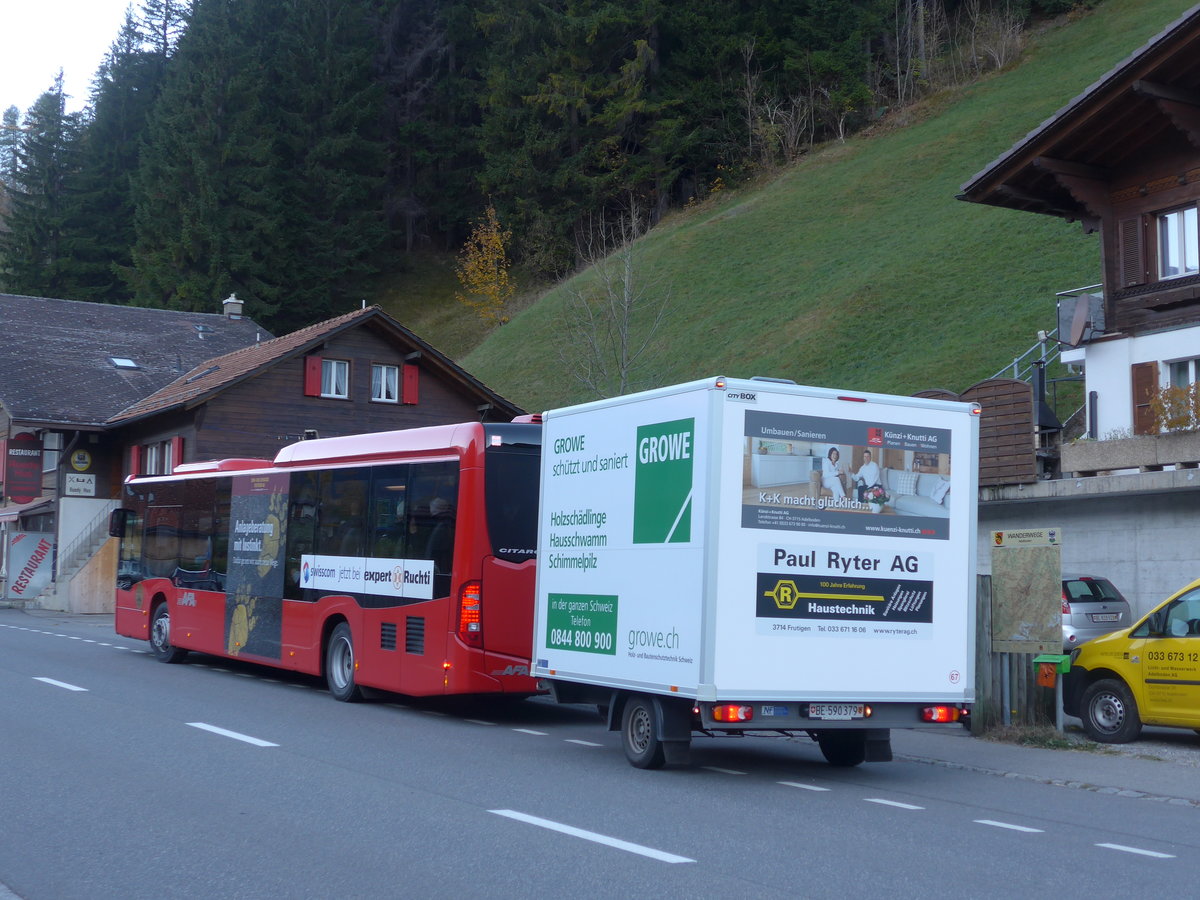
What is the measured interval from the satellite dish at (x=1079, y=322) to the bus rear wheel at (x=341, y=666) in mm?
16340

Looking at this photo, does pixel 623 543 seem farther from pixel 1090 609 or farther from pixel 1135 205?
pixel 1135 205

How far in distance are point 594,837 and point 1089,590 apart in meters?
14.2

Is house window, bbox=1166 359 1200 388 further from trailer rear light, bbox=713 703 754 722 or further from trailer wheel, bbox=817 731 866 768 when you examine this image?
trailer rear light, bbox=713 703 754 722

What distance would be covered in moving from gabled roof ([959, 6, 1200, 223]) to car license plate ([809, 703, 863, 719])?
16656 millimetres

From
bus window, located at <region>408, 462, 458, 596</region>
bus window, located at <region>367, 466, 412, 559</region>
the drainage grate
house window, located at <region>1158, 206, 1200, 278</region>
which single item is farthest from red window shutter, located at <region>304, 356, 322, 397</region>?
the drainage grate

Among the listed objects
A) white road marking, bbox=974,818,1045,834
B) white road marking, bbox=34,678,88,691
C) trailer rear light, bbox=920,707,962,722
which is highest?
trailer rear light, bbox=920,707,962,722

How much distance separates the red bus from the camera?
45.2ft

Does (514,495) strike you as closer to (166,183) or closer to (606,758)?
(606,758)

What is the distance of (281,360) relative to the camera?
130ft

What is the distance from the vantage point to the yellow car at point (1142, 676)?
1242 cm

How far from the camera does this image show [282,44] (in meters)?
75.6

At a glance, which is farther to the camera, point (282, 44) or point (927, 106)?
point (282, 44)

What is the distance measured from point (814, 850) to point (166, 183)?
229 ft

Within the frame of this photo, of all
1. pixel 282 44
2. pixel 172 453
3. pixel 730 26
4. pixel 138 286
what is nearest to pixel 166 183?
pixel 138 286
